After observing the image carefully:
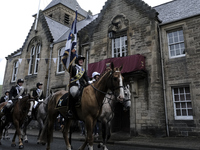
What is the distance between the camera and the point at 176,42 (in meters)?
12.1

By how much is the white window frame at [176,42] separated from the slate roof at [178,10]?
90cm

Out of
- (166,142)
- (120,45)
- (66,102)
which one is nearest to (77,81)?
(66,102)

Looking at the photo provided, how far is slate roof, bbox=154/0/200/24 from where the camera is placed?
40.7ft

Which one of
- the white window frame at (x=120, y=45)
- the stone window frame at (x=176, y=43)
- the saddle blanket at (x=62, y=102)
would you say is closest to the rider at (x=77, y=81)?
the saddle blanket at (x=62, y=102)

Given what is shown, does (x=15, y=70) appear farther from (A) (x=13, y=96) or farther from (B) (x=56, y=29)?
(A) (x=13, y=96)

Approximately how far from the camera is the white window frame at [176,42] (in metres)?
11.9

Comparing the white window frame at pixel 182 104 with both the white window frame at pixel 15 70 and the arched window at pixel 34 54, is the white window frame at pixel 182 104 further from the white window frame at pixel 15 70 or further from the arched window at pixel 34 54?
the white window frame at pixel 15 70

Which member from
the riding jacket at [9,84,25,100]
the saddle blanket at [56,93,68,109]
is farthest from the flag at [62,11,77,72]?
the riding jacket at [9,84,25,100]

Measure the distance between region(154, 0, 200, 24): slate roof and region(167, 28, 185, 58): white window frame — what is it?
0.90 meters

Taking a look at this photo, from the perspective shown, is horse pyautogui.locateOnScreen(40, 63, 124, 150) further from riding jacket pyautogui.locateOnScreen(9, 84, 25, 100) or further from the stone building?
the stone building

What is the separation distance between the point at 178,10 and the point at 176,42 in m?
3.37

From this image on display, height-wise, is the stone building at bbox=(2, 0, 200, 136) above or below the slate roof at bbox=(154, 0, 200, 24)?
below

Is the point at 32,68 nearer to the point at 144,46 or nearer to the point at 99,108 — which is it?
the point at 144,46

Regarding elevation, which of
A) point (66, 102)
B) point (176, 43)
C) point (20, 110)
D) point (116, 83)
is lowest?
point (20, 110)
